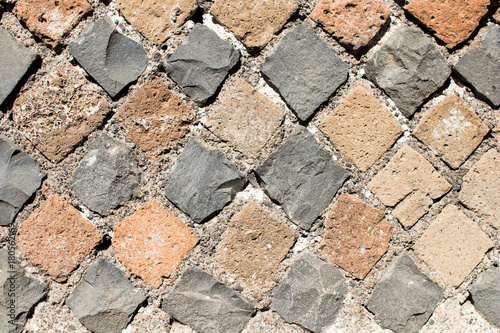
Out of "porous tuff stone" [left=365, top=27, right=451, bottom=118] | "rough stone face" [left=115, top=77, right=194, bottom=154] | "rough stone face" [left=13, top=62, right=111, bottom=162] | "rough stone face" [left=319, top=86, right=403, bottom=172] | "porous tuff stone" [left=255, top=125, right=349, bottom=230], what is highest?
"porous tuff stone" [left=365, top=27, right=451, bottom=118]

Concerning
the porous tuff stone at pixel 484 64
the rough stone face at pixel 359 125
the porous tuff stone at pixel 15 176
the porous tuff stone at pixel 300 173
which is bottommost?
the porous tuff stone at pixel 15 176

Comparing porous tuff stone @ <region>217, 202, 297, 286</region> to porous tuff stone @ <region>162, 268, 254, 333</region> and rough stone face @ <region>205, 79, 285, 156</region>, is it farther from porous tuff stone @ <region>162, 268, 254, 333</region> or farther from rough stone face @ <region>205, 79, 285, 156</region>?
rough stone face @ <region>205, 79, 285, 156</region>

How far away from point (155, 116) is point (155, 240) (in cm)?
32

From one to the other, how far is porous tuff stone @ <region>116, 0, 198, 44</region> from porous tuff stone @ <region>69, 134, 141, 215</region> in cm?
29

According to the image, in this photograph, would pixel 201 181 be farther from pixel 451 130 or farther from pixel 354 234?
pixel 451 130

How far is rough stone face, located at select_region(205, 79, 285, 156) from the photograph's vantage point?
2.63ft

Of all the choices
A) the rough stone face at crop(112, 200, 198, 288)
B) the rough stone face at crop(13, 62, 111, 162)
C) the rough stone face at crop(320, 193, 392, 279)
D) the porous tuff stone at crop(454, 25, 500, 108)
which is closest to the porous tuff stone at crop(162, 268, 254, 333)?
the rough stone face at crop(112, 200, 198, 288)

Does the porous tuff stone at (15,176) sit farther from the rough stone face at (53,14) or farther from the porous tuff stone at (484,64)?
the porous tuff stone at (484,64)

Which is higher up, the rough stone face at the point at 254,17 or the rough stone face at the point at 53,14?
the rough stone face at the point at 254,17

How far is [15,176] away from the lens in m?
0.83

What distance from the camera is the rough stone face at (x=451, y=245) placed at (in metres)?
0.84

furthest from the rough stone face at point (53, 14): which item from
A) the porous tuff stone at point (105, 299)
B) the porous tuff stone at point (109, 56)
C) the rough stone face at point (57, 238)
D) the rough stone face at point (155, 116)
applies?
the porous tuff stone at point (105, 299)

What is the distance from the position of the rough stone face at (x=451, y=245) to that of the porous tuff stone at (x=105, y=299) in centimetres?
77

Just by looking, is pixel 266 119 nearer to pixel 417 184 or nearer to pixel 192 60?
pixel 192 60
